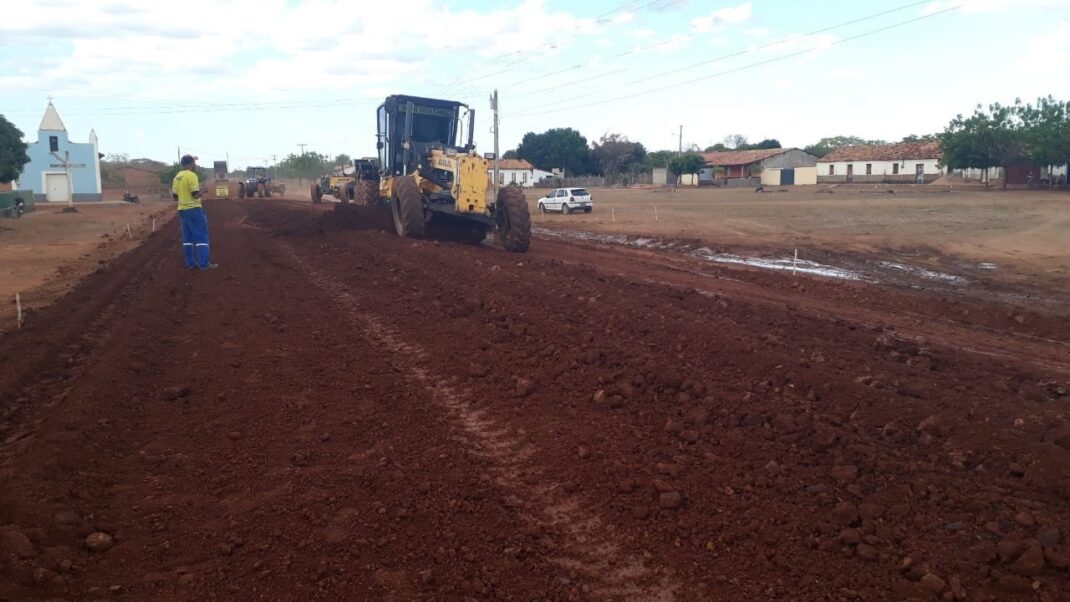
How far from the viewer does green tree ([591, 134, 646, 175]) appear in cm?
10119

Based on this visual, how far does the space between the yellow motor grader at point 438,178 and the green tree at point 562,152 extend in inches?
3285

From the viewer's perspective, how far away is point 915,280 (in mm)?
16031

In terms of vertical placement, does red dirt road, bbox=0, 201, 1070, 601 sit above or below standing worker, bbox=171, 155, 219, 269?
below

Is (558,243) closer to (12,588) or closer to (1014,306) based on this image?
(1014,306)

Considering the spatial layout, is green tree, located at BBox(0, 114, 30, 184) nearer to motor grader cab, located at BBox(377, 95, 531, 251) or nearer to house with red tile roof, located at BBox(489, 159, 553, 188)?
motor grader cab, located at BBox(377, 95, 531, 251)

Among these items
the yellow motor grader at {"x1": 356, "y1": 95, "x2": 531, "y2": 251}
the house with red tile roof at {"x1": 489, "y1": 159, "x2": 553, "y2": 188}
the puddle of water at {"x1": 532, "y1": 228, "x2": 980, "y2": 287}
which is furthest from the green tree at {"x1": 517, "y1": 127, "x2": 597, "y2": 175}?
the yellow motor grader at {"x1": 356, "y1": 95, "x2": 531, "y2": 251}

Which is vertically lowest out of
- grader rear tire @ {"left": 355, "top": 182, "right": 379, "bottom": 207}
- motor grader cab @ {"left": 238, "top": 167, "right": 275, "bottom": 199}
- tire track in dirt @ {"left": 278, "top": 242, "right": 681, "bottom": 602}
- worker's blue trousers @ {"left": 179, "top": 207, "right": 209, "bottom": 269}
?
tire track in dirt @ {"left": 278, "top": 242, "right": 681, "bottom": 602}

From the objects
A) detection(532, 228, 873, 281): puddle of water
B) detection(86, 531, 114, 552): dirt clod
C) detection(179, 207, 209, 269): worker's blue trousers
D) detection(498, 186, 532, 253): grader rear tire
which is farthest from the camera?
detection(532, 228, 873, 281): puddle of water

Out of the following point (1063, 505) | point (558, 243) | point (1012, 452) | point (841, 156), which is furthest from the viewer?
point (841, 156)

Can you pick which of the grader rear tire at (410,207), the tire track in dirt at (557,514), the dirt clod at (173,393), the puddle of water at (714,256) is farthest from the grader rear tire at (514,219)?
the dirt clod at (173,393)

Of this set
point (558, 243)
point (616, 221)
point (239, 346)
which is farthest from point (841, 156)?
point (239, 346)

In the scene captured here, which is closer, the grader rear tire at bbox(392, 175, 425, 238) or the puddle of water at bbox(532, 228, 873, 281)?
the puddle of water at bbox(532, 228, 873, 281)

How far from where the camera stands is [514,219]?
17.0m

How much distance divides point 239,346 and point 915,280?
13.0 metres
